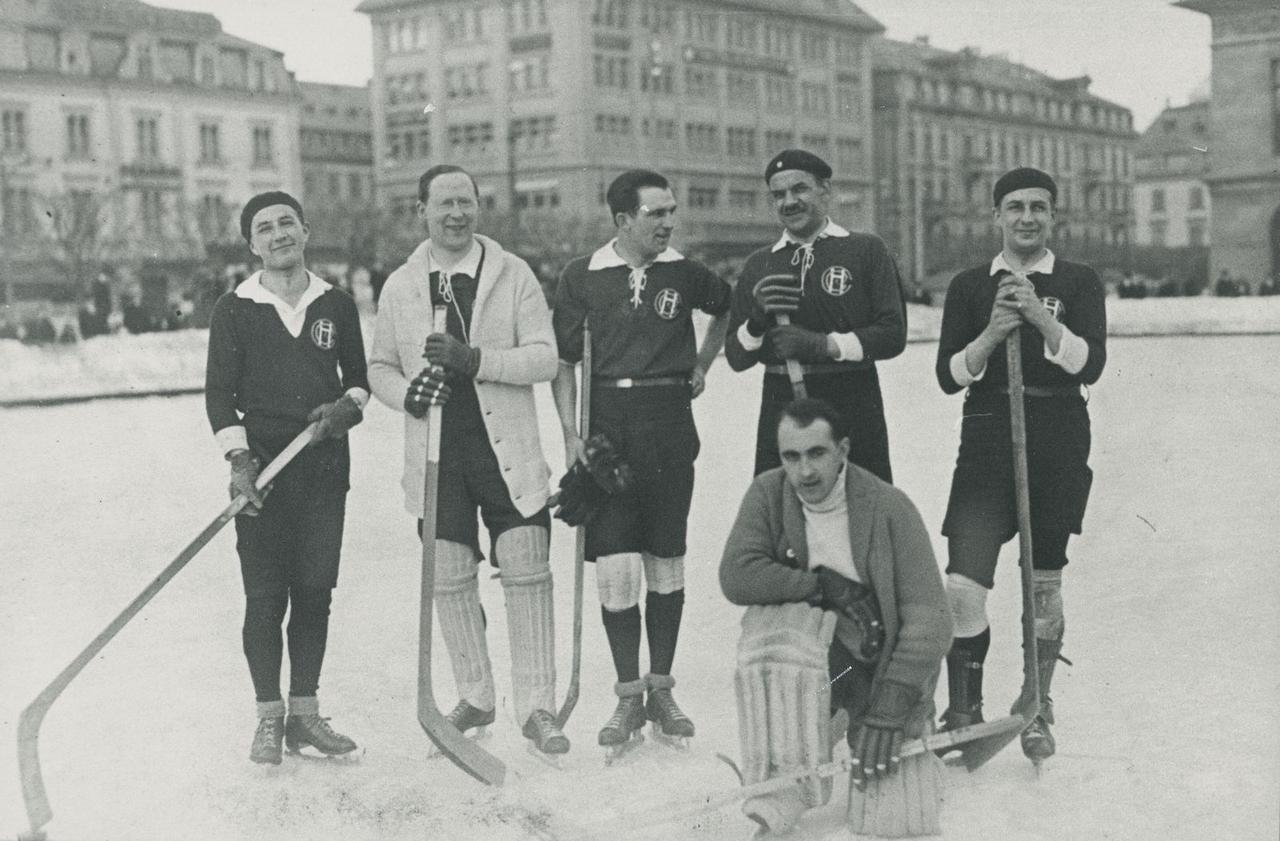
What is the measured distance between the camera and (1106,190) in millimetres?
32188

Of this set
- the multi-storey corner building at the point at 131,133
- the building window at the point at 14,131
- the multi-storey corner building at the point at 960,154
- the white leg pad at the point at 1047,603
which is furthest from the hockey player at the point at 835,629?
the building window at the point at 14,131

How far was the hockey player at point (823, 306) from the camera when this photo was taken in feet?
15.1

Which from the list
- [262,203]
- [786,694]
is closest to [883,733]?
[786,694]

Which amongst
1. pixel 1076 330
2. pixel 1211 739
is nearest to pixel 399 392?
pixel 1076 330

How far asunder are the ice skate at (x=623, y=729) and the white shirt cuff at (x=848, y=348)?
1306mm

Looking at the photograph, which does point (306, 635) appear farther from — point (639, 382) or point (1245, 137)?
point (1245, 137)

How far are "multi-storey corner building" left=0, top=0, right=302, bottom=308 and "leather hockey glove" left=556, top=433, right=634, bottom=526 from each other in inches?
1350

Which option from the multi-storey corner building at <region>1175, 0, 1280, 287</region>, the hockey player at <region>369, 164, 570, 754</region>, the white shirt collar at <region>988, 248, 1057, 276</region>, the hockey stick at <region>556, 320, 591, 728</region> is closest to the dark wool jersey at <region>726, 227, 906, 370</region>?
the white shirt collar at <region>988, 248, 1057, 276</region>

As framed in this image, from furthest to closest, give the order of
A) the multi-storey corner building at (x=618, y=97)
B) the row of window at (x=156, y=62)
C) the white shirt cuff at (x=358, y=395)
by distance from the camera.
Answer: the row of window at (x=156, y=62) → the multi-storey corner building at (x=618, y=97) → the white shirt cuff at (x=358, y=395)

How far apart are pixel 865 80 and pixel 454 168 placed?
3282 centimetres

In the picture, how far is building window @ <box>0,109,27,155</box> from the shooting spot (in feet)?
125

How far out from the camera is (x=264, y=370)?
15.0 feet

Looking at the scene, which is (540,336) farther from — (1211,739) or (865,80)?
(865,80)

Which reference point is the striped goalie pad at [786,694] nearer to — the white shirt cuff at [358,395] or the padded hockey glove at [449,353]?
the padded hockey glove at [449,353]
